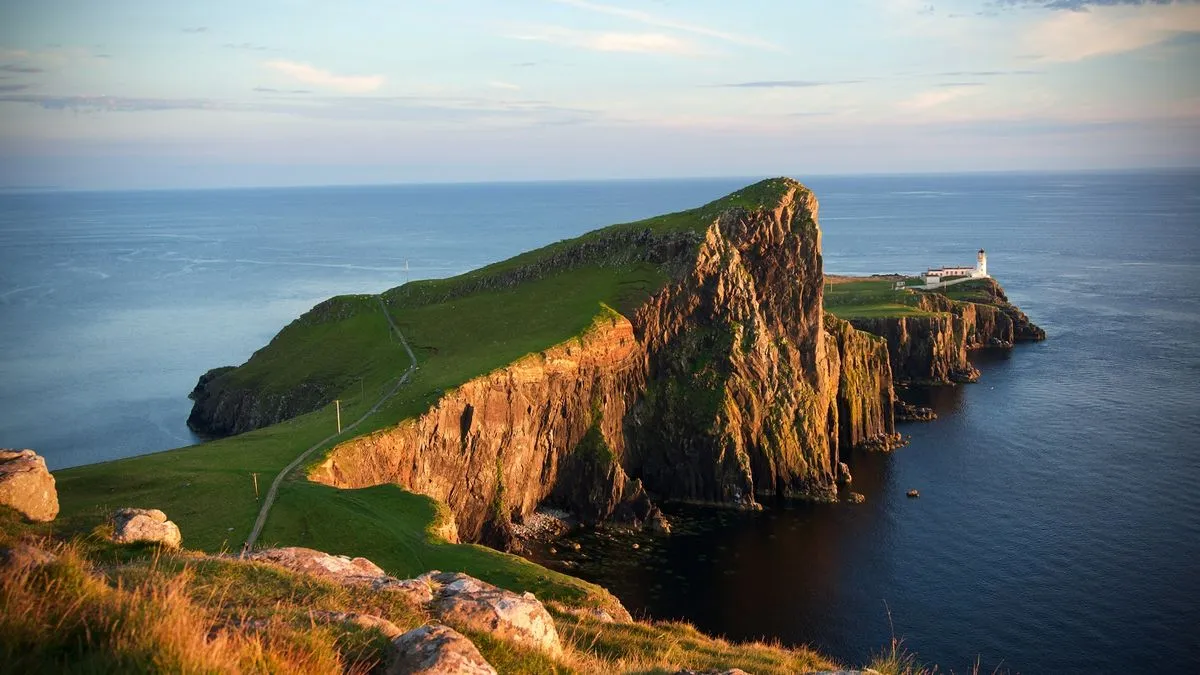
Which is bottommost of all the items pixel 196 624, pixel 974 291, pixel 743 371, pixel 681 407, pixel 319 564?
pixel 681 407

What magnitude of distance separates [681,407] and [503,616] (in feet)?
239

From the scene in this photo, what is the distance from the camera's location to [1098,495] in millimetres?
79750

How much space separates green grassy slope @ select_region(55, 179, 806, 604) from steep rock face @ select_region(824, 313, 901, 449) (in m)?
20.8

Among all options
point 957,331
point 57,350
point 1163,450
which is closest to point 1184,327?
point 957,331

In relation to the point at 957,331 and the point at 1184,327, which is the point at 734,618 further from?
the point at 1184,327

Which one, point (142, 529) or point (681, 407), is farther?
point (681, 407)

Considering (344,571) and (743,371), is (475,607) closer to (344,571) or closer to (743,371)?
(344,571)

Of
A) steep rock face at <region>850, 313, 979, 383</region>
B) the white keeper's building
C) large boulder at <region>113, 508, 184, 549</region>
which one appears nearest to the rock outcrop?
large boulder at <region>113, 508, 184, 549</region>

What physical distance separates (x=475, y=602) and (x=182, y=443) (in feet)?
301

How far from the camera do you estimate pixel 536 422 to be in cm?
8075

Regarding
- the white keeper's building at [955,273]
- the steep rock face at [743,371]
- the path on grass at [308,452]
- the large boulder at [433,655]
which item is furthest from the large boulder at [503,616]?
the white keeper's building at [955,273]

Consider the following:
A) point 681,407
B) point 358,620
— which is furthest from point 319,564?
point 681,407

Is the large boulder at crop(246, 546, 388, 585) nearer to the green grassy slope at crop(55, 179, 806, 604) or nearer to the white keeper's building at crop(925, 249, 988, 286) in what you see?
the green grassy slope at crop(55, 179, 806, 604)

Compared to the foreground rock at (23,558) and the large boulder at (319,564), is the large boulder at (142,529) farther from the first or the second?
the foreground rock at (23,558)
